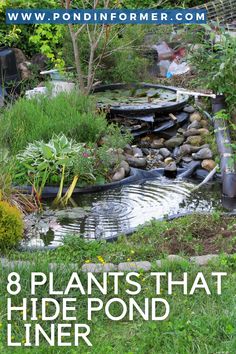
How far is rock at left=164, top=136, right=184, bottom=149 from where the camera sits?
9.31 m

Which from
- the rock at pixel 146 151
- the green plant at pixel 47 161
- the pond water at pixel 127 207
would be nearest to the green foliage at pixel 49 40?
the rock at pixel 146 151

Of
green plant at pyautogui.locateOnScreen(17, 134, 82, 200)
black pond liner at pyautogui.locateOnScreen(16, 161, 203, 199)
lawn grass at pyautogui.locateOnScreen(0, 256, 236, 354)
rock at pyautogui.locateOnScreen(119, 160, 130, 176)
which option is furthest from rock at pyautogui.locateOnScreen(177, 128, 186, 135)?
lawn grass at pyautogui.locateOnScreen(0, 256, 236, 354)

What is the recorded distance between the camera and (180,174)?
8539 mm

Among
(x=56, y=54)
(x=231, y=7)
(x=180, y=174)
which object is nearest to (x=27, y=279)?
(x=180, y=174)

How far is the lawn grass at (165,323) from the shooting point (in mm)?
4352

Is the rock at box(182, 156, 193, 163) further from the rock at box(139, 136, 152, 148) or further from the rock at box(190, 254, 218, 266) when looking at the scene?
the rock at box(190, 254, 218, 266)

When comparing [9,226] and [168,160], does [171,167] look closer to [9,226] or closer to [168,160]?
[168,160]

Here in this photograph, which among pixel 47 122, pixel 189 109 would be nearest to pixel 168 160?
pixel 189 109

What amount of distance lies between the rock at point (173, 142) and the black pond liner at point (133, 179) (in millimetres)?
685

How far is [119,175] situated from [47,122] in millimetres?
944

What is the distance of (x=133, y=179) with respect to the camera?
827cm

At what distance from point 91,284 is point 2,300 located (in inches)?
23.8

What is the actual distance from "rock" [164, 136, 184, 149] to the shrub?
3667mm

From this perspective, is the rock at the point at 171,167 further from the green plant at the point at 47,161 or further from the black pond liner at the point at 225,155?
the green plant at the point at 47,161
